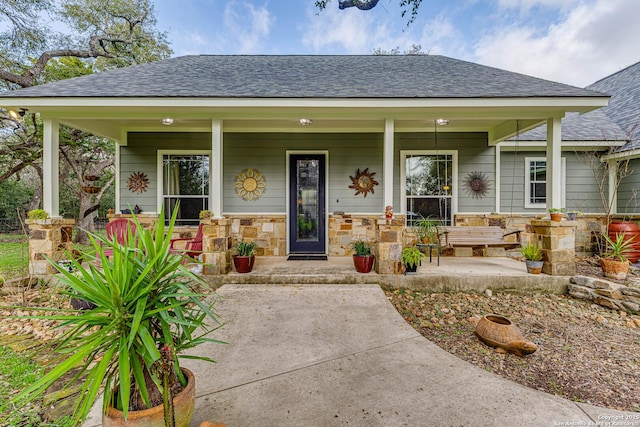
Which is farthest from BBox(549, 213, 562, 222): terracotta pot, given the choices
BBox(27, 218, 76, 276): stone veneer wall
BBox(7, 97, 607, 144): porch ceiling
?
BBox(27, 218, 76, 276): stone veneer wall

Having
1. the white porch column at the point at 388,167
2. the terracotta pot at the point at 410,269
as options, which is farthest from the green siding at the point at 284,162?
the terracotta pot at the point at 410,269

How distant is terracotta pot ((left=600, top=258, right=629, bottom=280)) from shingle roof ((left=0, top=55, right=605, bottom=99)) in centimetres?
256

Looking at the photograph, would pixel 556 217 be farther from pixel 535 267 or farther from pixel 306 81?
pixel 306 81

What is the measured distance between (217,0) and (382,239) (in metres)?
12.4

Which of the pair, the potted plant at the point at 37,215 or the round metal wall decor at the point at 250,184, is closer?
the potted plant at the point at 37,215

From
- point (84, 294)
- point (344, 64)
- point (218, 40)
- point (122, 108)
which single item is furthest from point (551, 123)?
point (218, 40)

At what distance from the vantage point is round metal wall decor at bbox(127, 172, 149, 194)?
5988 mm

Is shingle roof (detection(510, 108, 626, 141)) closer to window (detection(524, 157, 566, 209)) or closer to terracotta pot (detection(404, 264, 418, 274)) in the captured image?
window (detection(524, 157, 566, 209))

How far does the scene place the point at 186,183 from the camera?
6.09 metres

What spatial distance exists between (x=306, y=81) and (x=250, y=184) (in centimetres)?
241

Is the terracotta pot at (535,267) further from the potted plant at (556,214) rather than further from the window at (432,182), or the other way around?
the window at (432,182)

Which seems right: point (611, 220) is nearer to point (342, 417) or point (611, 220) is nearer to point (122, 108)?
point (342, 417)

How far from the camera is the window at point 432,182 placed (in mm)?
6180

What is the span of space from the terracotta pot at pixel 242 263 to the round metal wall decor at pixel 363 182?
2821 millimetres
